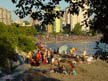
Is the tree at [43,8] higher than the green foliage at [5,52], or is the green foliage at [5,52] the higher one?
the tree at [43,8]

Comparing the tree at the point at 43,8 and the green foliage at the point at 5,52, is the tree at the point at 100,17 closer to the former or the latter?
the tree at the point at 43,8

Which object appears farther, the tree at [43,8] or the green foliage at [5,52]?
the green foliage at [5,52]

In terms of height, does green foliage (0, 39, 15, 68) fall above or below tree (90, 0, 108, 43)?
below

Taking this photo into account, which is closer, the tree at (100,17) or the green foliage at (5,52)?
the tree at (100,17)

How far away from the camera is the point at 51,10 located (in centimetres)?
641

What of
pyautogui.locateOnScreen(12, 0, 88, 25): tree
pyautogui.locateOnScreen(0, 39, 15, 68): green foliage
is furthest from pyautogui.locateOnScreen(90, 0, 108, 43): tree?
pyautogui.locateOnScreen(0, 39, 15, 68): green foliage

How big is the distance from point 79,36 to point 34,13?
471 feet

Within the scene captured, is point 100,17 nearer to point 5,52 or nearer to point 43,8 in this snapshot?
point 43,8

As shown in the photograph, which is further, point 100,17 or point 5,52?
point 5,52

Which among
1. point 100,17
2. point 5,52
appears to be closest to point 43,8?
point 100,17

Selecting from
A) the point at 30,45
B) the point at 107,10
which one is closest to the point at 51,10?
the point at 107,10

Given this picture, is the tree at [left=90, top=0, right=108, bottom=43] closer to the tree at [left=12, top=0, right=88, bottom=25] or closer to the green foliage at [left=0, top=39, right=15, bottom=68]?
the tree at [left=12, top=0, right=88, bottom=25]

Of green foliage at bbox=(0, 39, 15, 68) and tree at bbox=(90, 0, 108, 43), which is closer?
tree at bbox=(90, 0, 108, 43)

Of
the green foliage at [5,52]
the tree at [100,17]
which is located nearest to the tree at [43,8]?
the tree at [100,17]
